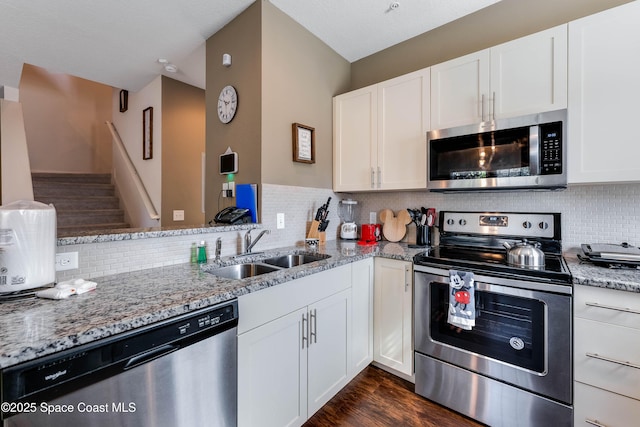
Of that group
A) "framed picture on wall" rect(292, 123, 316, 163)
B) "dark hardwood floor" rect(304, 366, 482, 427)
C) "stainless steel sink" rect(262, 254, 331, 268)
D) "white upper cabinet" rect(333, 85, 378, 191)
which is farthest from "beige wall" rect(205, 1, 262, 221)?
"dark hardwood floor" rect(304, 366, 482, 427)

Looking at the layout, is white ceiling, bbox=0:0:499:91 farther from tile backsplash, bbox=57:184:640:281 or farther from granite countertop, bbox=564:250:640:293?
granite countertop, bbox=564:250:640:293

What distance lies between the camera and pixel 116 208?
4.65m

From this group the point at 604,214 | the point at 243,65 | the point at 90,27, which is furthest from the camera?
the point at 90,27

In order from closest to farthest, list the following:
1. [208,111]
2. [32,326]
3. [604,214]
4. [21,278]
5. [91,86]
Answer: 1. [32,326]
2. [21,278]
3. [604,214]
4. [208,111]
5. [91,86]

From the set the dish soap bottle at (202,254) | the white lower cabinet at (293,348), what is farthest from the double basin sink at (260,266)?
the white lower cabinet at (293,348)

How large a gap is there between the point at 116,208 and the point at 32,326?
4.58 m

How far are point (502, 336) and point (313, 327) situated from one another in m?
1.03

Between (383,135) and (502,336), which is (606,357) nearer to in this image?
(502,336)

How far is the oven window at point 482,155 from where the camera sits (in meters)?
1.73

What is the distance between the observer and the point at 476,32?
2191mm

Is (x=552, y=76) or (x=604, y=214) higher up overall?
(x=552, y=76)

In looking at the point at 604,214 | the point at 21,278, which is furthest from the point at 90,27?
the point at 604,214

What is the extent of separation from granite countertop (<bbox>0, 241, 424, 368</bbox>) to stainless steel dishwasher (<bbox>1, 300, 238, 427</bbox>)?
0.03m

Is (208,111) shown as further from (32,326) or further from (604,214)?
(604,214)
